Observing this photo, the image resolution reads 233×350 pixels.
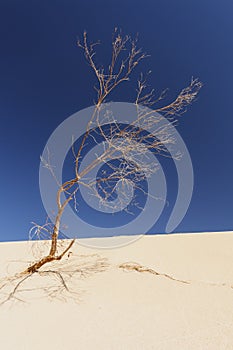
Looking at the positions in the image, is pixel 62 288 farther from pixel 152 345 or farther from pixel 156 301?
pixel 152 345

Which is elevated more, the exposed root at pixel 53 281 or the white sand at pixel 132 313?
the exposed root at pixel 53 281

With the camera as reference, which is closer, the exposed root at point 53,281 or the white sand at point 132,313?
the white sand at point 132,313

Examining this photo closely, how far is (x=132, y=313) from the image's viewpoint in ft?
8.70

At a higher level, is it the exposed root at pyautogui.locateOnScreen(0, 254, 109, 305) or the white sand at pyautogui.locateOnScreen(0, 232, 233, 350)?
the exposed root at pyautogui.locateOnScreen(0, 254, 109, 305)

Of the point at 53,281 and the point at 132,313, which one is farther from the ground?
the point at 53,281

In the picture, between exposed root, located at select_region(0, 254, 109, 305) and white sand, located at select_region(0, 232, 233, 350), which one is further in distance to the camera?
exposed root, located at select_region(0, 254, 109, 305)

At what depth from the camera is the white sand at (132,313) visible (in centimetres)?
210

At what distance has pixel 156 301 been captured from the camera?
297 centimetres

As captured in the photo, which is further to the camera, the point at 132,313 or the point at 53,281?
the point at 53,281

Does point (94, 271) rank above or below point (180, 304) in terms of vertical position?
above

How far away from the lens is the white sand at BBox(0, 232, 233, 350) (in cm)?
210

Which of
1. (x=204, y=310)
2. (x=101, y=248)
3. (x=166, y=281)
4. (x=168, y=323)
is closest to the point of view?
(x=168, y=323)

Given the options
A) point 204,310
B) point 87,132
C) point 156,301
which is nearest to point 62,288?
point 156,301

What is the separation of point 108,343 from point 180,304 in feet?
3.52
